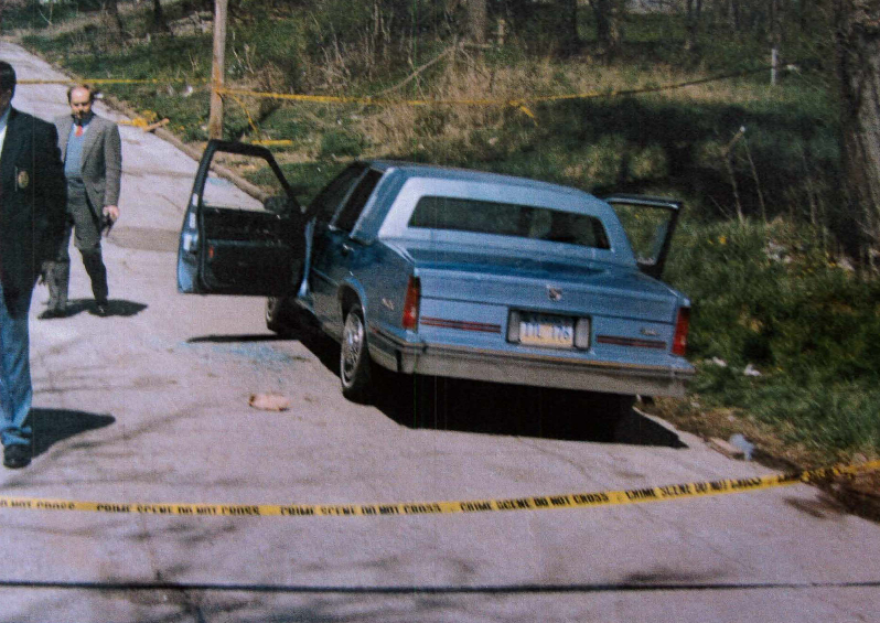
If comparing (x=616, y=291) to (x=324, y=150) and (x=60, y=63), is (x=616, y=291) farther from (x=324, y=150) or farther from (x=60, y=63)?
(x=60, y=63)

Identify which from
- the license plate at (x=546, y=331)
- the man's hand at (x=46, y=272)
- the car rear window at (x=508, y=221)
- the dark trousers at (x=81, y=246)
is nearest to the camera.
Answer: the license plate at (x=546, y=331)

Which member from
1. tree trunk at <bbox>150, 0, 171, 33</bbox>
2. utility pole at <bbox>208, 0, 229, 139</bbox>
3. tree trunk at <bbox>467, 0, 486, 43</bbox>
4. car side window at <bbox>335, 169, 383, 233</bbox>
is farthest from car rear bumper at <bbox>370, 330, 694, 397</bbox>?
tree trunk at <bbox>150, 0, 171, 33</bbox>

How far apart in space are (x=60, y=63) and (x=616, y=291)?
30176 millimetres

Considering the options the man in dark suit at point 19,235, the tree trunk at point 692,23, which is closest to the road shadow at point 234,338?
the man in dark suit at point 19,235

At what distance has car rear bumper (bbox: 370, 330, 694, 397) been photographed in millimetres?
6770

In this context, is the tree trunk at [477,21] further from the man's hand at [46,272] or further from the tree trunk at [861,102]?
the man's hand at [46,272]

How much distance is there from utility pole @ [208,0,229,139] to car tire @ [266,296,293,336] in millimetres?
12046

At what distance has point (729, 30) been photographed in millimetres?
39031

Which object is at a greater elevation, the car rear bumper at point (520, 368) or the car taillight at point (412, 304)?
the car taillight at point (412, 304)

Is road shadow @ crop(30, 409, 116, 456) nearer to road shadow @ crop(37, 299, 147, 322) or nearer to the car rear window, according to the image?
the car rear window

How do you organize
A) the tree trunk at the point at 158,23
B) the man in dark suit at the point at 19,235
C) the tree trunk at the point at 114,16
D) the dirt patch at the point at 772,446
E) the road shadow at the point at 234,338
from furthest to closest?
the tree trunk at the point at 158,23, the tree trunk at the point at 114,16, the road shadow at the point at 234,338, the dirt patch at the point at 772,446, the man in dark suit at the point at 19,235

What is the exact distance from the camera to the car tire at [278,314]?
961cm

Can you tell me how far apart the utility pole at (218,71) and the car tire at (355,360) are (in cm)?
1431

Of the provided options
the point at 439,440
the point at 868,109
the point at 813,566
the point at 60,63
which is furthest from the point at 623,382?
the point at 60,63
